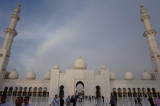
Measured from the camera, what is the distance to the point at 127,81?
28875 mm

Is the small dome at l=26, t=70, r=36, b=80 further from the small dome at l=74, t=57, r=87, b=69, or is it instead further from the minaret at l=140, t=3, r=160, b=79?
the minaret at l=140, t=3, r=160, b=79

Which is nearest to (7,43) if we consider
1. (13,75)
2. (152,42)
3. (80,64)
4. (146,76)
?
(13,75)

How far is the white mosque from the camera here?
26.4 meters

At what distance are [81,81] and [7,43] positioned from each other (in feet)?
58.3

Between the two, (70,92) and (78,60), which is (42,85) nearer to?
(70,92)

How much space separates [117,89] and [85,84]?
6953 millimetres

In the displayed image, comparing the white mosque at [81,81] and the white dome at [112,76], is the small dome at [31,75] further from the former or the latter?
the white dome at [112,76]

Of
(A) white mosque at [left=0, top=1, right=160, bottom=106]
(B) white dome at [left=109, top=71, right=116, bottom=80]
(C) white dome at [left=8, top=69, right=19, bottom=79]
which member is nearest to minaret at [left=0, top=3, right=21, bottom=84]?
(A) white mosque at [left=0, top=1, right=160, bottom=106]

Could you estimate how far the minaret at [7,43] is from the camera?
27709mm

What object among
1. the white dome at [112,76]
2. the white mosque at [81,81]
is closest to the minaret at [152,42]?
the white mosque at [81,81]

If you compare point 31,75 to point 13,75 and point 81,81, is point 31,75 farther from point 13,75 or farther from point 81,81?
point 81,81

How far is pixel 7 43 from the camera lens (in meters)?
29.6

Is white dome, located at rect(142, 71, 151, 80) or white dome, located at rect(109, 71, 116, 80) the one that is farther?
white dome, located at rect(109, 71, 116, 80)

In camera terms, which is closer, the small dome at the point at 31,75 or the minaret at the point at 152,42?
the minaret at the point at 152,42
